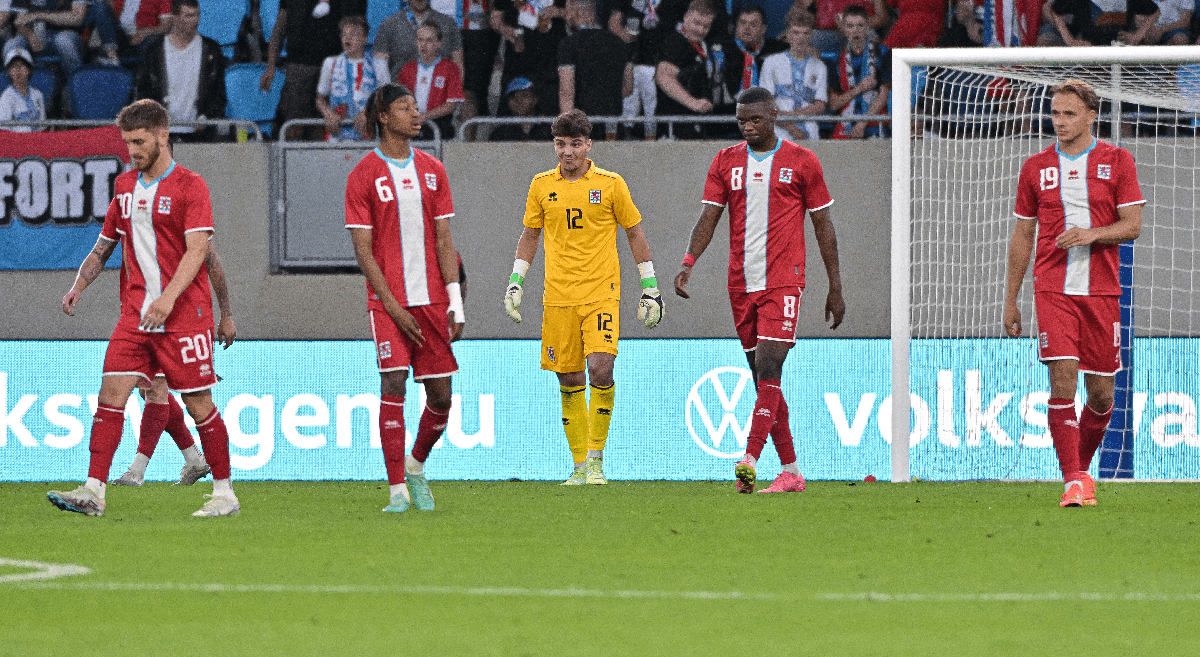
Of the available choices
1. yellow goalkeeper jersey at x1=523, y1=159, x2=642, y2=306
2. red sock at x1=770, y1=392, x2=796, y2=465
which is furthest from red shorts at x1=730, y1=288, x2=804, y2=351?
yellow goalkeeper jersey at x1=523, y1=159, x2=642, y2=306

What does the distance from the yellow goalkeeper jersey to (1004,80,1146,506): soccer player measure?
261 centimetres

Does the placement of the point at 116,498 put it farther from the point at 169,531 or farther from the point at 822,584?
the point at 822,584

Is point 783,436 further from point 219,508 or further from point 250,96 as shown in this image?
point 250,96

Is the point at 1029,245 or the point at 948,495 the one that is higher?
the point at 1029,245

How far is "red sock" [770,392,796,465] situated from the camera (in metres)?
9.38

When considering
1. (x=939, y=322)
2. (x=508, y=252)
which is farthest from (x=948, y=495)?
(x=508, y=252)

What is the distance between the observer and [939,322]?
11.3 meters

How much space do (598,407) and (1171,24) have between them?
686cm

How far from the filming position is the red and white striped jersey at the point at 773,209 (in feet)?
29.9

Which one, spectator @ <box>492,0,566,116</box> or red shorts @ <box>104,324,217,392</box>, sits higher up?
spectator @ <box>492,0,566,116</box>

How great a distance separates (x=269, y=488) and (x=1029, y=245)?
15.2 ft

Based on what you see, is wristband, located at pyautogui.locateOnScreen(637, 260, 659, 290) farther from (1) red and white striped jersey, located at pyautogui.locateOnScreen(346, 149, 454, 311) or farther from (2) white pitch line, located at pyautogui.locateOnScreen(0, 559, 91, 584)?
(2) white pitch line, located at pyautogui.locateOnScreen(0, 559, 91, 584)

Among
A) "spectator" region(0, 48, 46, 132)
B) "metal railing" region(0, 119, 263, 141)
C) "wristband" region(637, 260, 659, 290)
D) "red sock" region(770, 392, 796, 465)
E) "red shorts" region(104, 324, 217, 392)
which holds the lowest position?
"red sock" region(770, 392, 796, 465)

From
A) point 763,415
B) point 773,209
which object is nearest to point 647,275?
point 773,209
